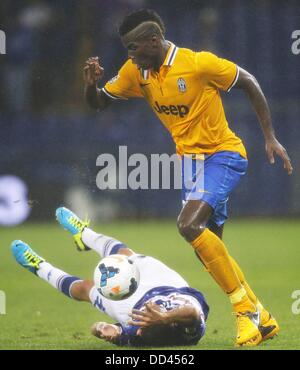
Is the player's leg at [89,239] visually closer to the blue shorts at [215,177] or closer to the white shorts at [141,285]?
the white shorts at [141,285]

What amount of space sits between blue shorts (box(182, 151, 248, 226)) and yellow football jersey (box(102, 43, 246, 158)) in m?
0.07

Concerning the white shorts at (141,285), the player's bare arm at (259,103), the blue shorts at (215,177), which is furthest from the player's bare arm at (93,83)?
the white shorts at (141,285)

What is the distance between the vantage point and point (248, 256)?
1143 cm

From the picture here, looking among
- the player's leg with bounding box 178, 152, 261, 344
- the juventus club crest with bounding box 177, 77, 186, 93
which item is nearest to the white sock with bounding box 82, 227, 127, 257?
the player's leg with bounding box 178, 152, 261, 344

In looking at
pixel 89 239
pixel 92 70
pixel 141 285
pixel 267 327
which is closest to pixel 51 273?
pixel 89 239

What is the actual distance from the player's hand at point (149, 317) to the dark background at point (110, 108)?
799cm

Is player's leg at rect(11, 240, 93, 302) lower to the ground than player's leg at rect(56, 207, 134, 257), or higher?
lower

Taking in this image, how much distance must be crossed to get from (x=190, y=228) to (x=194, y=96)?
963 millimetres

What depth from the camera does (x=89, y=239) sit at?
24.4ft

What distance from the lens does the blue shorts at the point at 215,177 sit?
6.19m

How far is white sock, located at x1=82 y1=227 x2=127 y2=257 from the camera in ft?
23.1

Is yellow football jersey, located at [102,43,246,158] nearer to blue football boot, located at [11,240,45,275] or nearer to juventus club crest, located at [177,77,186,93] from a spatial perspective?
juventus club crest, located at [177,77,186,93]

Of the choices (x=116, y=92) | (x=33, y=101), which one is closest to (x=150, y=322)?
(x=116, y=92)
